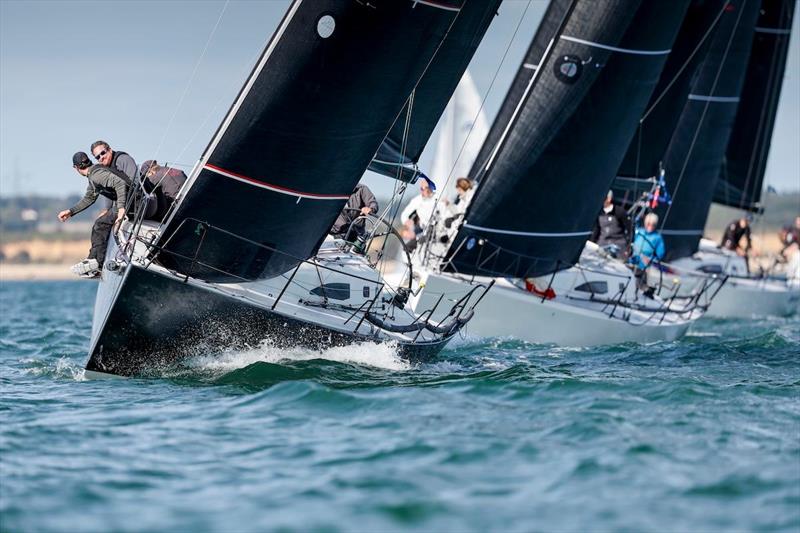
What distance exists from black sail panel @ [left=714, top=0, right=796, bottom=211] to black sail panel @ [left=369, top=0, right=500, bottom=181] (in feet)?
44.7

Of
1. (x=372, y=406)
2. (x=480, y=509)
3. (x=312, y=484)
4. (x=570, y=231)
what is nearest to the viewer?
(x=480, y=509)

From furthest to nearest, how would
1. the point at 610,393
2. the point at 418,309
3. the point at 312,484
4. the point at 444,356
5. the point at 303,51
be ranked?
the point at 418,309 → the point at 444,356 → the point at 303,51 → the point at 610,393 → the point at 312,484

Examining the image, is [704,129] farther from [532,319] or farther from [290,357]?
[290,357]

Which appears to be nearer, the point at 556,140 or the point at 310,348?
the point at 310,348

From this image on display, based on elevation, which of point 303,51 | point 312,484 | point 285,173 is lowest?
point 312,484

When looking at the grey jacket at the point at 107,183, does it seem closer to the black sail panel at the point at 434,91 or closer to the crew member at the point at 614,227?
the black sail panel at the point at 434,91

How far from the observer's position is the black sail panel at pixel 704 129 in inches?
819

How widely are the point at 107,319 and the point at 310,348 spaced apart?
1.65 m

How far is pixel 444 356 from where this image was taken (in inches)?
469

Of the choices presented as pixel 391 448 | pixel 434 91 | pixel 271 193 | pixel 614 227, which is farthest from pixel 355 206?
pixel 614 227

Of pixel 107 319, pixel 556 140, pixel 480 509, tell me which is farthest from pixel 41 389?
pixel 556 140

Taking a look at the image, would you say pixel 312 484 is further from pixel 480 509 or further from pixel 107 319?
pixel 107 319

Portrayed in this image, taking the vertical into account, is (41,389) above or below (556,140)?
below

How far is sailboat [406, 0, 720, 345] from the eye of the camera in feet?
46.0
